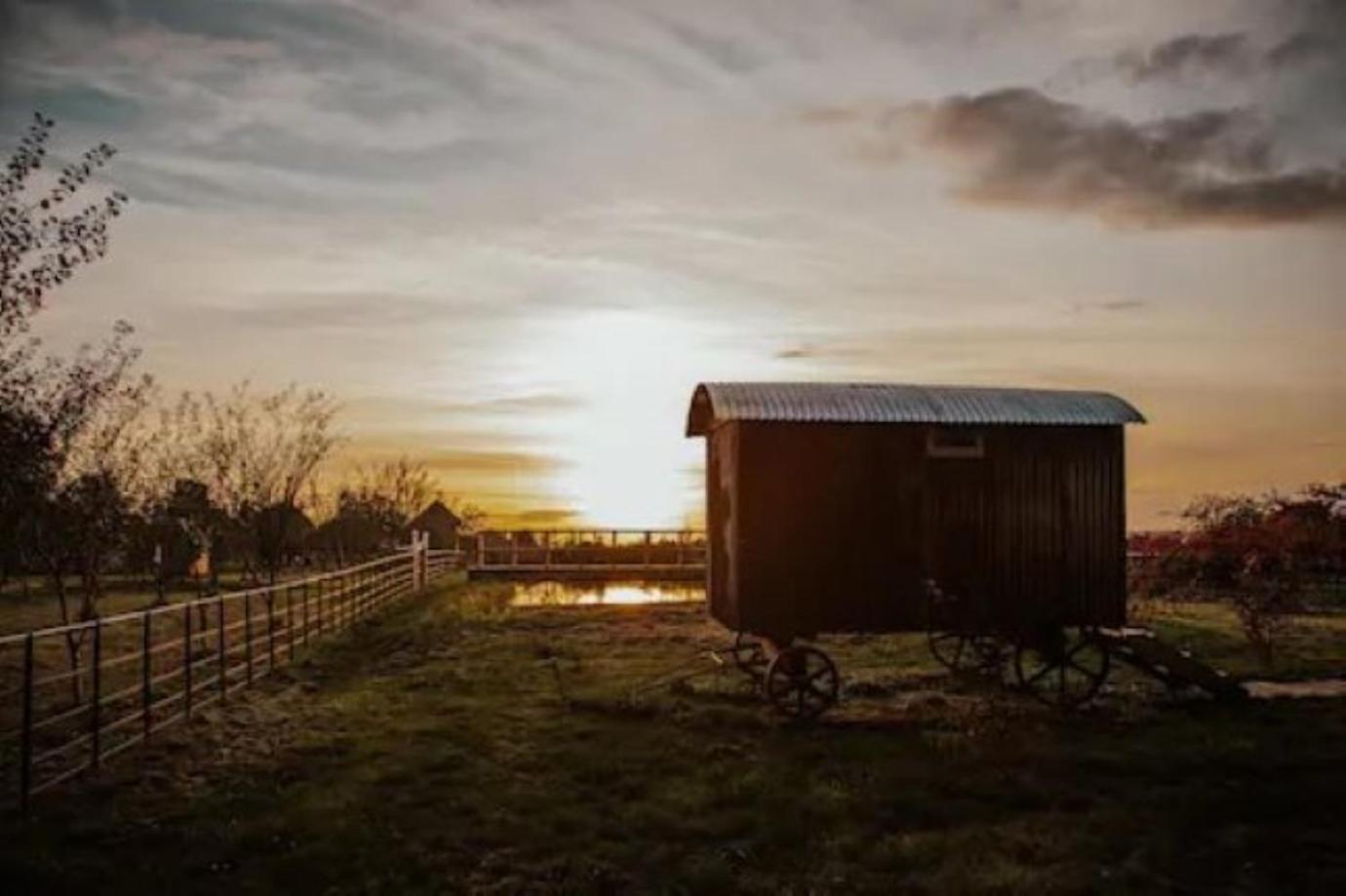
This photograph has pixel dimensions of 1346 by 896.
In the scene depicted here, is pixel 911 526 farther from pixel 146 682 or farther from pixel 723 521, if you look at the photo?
pixel 146 682

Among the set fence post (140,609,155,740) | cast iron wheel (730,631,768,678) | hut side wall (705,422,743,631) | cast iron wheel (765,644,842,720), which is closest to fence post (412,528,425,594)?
cast iron wheel (730,631,768,678)

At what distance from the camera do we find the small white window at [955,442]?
20.4 meters

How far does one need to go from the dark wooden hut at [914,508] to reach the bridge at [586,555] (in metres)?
26.9

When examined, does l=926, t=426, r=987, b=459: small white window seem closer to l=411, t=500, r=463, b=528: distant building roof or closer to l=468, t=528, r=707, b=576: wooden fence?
l=468, t=528, r=707, b=576: wooden fence

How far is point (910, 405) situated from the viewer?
2061 centimetres

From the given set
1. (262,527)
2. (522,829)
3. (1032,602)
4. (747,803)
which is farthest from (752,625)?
(262,527)

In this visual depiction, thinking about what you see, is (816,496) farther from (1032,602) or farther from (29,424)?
(29,424)

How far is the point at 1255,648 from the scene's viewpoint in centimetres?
2555

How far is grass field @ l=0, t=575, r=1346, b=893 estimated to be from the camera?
11156 millimetres

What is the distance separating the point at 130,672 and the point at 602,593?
2155 cm

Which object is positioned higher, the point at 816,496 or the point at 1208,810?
the point at 816,496

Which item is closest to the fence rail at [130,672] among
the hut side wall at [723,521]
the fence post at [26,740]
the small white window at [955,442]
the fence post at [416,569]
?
the fence post at [26,740]

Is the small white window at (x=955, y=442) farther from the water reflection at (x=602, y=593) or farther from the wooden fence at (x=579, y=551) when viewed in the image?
the wooden fence at (x=579, y=551)

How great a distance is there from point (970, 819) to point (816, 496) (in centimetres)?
779
